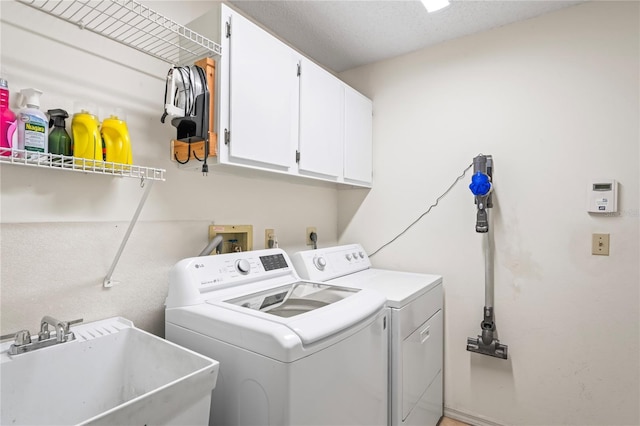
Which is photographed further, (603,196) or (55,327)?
(603,196)

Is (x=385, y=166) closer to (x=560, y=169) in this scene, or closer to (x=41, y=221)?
(x=560, y=169)

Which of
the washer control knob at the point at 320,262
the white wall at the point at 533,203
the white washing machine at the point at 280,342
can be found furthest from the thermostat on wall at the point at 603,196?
the washer control knob at the point at 320,262

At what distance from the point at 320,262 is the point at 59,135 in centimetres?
133

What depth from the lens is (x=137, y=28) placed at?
4.02 ft

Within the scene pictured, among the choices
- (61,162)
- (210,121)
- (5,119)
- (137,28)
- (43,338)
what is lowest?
(43,338)

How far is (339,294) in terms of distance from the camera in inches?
58.5

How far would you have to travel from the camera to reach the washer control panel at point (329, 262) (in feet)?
6.14

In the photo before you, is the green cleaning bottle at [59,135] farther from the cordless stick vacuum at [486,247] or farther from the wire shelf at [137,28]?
the cordless stick vacuum at [486,247]

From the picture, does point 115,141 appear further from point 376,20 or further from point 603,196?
point 603,196

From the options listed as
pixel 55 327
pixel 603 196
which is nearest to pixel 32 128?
pixel 55 327

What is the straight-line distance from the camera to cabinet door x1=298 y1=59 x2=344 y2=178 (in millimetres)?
1816

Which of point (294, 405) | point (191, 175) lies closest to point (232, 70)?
point (191, 175)

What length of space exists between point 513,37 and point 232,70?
1735 mm

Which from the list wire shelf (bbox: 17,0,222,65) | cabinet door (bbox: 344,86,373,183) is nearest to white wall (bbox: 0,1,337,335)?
wire shelf (bbox: 17,0,222,65)
